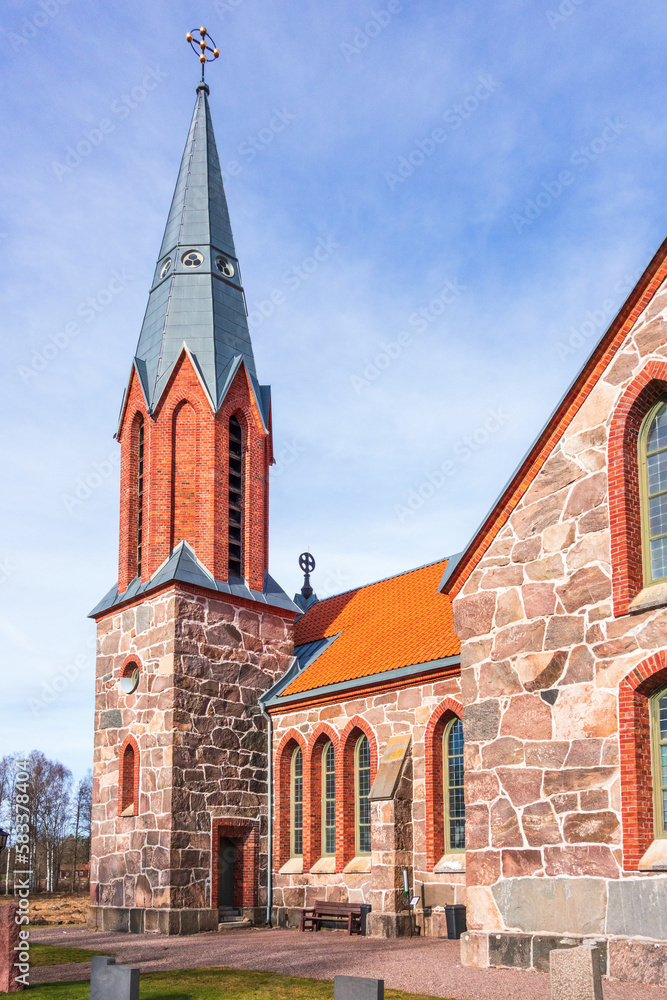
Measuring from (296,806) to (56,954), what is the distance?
23.8 feet

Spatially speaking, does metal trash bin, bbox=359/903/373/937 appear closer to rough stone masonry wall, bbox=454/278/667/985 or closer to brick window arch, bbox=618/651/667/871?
rough stone masonry wall, bbox=454/278/667/985

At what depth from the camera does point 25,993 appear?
461 inches

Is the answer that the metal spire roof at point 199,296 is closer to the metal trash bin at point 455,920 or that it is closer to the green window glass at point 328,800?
the green window glass at point 328,800

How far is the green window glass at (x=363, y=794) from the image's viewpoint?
20.1 m

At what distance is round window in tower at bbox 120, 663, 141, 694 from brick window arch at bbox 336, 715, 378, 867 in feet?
17.4

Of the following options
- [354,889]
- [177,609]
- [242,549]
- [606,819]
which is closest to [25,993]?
[606,819]

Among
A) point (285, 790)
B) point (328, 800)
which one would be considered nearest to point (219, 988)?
point (328, 800)

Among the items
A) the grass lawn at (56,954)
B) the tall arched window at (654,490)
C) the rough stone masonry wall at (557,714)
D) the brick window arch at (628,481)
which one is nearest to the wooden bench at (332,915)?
the grass lawn at (56,954)

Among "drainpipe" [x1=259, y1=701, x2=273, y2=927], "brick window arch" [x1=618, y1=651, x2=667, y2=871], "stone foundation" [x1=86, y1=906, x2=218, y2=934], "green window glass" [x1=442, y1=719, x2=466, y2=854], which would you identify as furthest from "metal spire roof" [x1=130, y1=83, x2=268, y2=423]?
"brick window arch" [x1=618, y1=651, x2=667, y2=871]

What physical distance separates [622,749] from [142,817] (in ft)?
42.7

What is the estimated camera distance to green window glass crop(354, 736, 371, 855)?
65.9 ft

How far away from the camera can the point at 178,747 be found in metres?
21.0

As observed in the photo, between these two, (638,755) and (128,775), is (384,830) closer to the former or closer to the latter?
(128,775)

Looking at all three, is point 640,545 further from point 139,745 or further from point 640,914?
point 139,745
